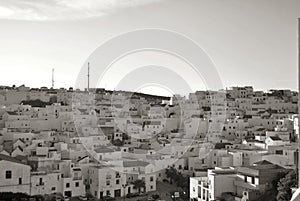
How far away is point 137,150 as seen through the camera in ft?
44.5

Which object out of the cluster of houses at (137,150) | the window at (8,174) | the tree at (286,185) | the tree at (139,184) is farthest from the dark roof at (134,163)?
the tree at (286,185)

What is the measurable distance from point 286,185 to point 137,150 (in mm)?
5939

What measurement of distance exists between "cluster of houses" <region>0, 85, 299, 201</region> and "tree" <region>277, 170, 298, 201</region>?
0.50 m

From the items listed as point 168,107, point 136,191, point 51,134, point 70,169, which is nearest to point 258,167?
point 136,191

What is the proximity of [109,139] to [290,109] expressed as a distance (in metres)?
12.0

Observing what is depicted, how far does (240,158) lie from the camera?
12.0m

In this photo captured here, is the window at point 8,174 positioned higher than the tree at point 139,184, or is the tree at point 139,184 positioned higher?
the window at point 8,174

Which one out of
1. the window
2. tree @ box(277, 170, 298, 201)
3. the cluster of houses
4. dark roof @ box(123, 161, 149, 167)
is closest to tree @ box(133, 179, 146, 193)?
the cluster of houses

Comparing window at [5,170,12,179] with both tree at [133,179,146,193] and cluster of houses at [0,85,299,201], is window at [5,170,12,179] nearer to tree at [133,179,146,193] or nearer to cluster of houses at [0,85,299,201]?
cluster of houses at [0,85,299,201]

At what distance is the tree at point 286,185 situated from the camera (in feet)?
26.4

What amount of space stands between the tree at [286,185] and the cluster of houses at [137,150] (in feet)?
1.64

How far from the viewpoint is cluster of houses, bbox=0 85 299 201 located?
9891 millimetres

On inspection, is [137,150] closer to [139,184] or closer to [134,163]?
[134,163]

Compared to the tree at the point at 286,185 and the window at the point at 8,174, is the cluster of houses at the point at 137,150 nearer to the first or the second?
the window at the point at 8,174
